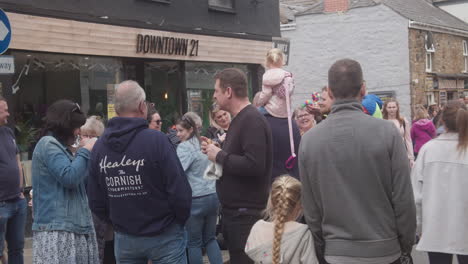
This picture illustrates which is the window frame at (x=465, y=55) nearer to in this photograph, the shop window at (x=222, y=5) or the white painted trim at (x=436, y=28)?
the white painted trim at (x=436, y=28)

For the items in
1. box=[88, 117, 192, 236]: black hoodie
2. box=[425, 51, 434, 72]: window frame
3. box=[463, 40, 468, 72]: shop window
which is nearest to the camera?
box=[88, 117, 192, 236]: black hoodie

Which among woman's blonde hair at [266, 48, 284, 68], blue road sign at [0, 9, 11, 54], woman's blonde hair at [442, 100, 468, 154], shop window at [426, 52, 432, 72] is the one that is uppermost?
shop window at [426, 52, 432, 72]

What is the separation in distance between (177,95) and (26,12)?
13.8 ft

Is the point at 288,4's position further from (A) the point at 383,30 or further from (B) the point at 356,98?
(B) the point at 356,98

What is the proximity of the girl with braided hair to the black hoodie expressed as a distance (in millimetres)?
681

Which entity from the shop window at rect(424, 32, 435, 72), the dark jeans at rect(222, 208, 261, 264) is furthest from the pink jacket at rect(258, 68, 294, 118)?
the shop window at rect(424, 32, 435, 72)

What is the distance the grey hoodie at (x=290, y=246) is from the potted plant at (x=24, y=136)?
700 centimetres

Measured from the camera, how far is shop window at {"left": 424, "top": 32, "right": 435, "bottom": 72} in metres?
27.2

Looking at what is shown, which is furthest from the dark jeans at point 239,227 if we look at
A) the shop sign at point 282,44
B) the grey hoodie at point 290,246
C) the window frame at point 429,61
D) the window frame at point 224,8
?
the window frame at point 429,61

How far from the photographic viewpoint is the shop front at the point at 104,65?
31.7 feet

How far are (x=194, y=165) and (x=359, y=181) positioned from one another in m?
3.60

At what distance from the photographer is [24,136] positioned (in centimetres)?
981

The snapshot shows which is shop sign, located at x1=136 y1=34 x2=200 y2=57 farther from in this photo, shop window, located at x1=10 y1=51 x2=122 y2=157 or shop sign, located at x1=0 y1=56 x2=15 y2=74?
shop sign, located at x1=0 y1=56 x2=15 y2=74

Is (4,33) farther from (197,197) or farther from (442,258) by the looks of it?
(442,258)
